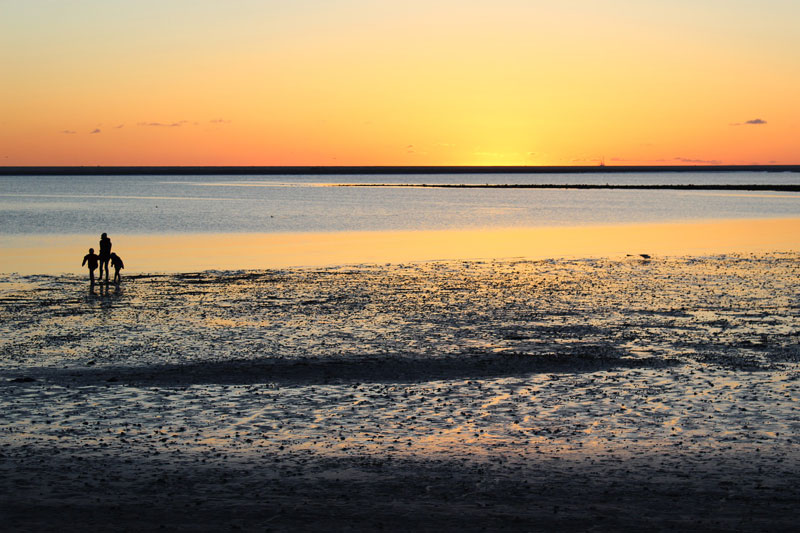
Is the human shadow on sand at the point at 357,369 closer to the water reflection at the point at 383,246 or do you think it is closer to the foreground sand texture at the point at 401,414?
the foreground sand texture at the point at 401,414

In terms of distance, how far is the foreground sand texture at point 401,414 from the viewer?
10828 mm

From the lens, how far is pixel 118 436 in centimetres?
1388

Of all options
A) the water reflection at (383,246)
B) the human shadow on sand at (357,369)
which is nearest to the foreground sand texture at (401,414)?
the human shadow on sand at (357,369)

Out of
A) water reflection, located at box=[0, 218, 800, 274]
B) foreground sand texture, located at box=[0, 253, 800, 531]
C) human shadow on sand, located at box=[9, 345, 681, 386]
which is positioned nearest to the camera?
foreground sand texture, located at box=[0, 253, 800, 531]

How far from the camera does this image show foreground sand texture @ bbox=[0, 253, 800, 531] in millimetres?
10828

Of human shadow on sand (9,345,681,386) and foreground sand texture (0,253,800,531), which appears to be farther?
human shadow on sand (9,345,681,386)

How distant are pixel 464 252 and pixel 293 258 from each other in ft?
39.3

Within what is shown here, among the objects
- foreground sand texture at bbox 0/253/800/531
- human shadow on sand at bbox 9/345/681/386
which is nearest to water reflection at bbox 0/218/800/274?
foreground sand texture at bbox 0/253/800/531

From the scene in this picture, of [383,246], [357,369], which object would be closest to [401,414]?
[357,369]

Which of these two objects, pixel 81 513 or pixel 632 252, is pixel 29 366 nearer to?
pixel 81 513

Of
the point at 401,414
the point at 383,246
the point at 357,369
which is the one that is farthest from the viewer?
the point at 383,246

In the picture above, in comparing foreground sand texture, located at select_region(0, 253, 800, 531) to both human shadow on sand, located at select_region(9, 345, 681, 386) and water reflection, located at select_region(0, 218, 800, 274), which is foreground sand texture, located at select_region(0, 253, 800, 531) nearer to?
human shadow on sand, located at select_region(9, 345, 681, 386)

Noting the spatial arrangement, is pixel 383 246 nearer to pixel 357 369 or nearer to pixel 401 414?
pixel 357 369

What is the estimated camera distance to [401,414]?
15.3m
